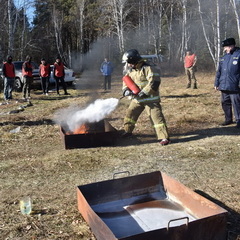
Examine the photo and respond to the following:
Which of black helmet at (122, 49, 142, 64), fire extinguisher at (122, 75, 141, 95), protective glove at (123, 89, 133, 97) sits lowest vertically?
protective glove at (123, 89, 133, 97)

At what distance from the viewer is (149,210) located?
362 cm

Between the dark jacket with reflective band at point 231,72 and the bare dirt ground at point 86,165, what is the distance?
0.95 m

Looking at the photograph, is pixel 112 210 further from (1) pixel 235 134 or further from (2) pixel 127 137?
(1) pixel 235 134

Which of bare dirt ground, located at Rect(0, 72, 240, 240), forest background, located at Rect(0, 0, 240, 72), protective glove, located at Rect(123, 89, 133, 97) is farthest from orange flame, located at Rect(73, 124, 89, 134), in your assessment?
forest background, located at Rect(0, 0, 240, 72)

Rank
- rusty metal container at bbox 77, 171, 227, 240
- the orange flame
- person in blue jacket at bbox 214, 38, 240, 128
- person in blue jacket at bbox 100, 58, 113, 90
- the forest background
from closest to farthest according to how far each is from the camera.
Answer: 1. rusty metal container at bbox 77, 171, 227, 240
2. the orange flame
3. person in blue jacket at bbox 214, 38, 240, 128
4. person in blue jacket at bbox 100, 58, 113, 90
5. the forest background

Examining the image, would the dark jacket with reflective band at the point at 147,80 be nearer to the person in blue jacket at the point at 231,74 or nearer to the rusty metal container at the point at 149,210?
the person in blue jacket at the point at 231,74

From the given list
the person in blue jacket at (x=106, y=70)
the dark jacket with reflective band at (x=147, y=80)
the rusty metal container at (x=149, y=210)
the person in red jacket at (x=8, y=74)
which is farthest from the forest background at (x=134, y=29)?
the rusty metal container at (x=149, y=210)

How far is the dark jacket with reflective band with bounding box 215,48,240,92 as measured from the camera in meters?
6.83

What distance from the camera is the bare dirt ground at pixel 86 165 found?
3.48m

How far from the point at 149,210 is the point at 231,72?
14.3ft

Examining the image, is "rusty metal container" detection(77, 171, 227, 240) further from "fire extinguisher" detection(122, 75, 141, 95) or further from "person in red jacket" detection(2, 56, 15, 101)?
"person in red jacket" detection(2, 56, 15, 101)

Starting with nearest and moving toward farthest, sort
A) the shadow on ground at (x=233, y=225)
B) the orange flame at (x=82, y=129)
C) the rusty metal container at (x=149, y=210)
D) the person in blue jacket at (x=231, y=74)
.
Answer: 1. the rusty metal container at (x=149, y=210)
2. the shadow on ground at (x=233, y=225)
3. the orange flame at (x=82, y=129)
4. the person in blue jacket at (x=231, y=74)

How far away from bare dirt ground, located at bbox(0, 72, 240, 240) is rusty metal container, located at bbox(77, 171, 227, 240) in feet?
0.88

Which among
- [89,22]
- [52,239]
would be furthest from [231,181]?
[89,22]
